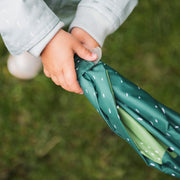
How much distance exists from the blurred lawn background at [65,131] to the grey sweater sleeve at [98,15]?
0.53 metres

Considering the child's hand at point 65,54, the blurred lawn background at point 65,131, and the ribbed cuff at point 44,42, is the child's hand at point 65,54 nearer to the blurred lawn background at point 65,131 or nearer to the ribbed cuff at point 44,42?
the ribbed cuff at point 44,42

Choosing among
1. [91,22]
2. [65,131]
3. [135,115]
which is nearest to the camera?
[135,115]

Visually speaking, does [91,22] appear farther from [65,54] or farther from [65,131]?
[65,131]

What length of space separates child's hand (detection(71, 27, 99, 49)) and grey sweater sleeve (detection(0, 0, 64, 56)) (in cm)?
9

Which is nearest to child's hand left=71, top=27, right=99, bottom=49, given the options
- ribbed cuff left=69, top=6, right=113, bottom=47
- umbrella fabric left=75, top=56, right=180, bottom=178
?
ribbed cuff left=69, top=6, right=113, bottom=47

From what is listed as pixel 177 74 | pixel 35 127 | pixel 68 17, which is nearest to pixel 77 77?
pixel 68 17

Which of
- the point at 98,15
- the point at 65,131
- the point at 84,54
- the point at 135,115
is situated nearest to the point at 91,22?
the point at 98,15

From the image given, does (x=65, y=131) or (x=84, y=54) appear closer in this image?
(x=84, y=54)

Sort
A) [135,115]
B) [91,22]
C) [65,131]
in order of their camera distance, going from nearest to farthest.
→ 1. [135,115]
2. [91,22]
3. [65,131]

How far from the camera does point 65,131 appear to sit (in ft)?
4.12

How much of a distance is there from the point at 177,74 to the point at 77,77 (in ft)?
2.83

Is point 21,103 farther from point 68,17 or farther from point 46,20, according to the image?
point 46,20

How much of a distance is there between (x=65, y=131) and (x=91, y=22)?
25.4 inches

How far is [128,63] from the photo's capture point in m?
1.37
